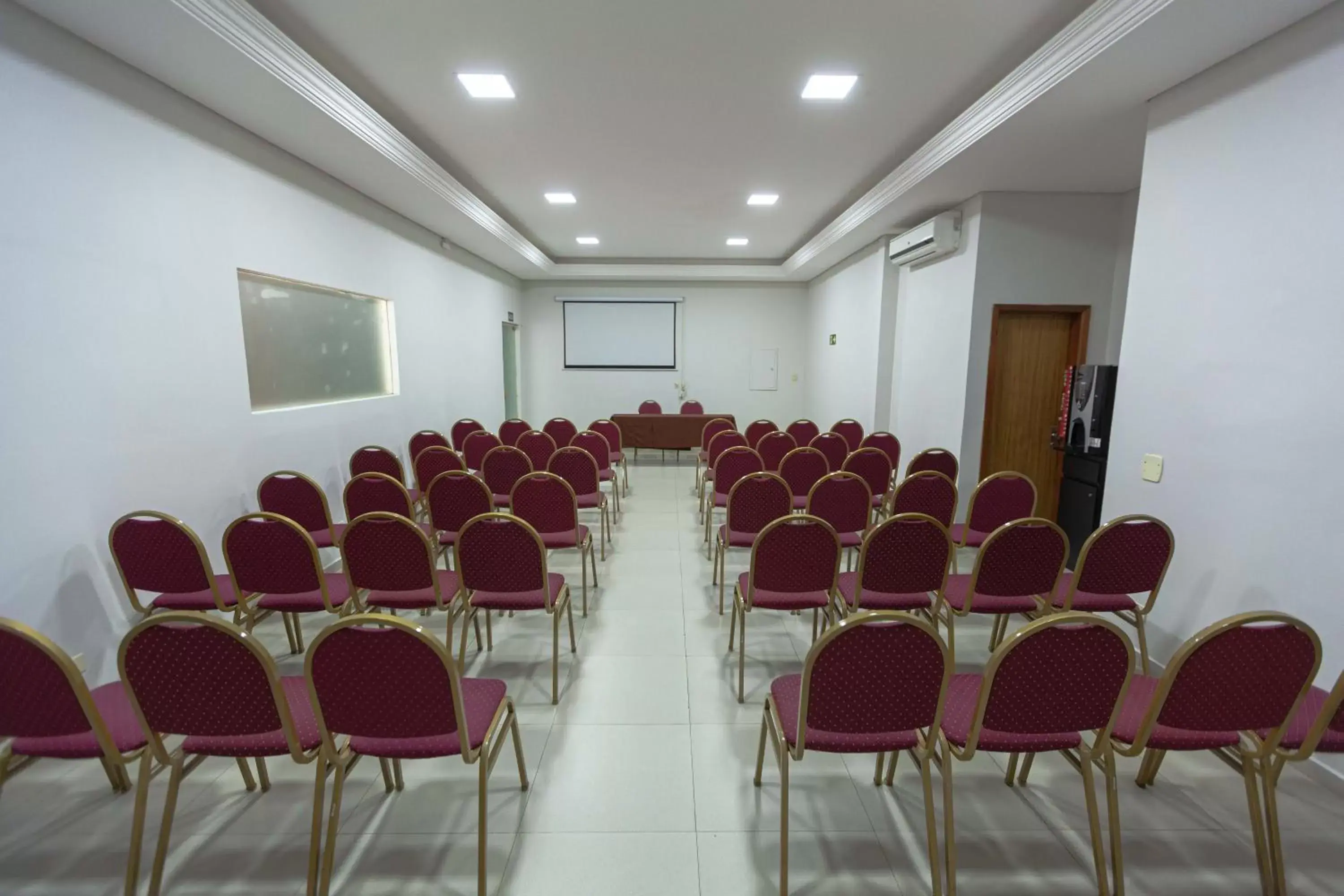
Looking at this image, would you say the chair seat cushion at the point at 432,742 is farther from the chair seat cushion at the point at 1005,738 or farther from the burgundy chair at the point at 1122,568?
the burgundy chair at the point at 1122,568

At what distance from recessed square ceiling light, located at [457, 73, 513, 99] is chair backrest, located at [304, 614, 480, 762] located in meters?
3.47

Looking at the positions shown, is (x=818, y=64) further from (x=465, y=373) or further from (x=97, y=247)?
(x=465, y=373)

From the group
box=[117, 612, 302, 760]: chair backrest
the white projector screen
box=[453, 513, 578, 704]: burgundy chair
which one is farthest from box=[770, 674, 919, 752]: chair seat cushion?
the white projector screen

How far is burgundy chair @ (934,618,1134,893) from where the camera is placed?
1545mm

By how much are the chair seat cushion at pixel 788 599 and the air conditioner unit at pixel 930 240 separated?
4453 mm

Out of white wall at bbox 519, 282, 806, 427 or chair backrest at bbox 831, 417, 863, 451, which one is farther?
white wall at bbox 519, 282, 806, 427

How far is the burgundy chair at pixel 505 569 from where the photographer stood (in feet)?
8.53

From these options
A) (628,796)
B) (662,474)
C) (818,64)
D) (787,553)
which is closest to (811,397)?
(662,474)

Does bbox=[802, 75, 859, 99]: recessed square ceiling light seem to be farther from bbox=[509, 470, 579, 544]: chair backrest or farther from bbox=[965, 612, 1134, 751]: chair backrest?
bbox=[965, 612, 1134, 751]: chair backrest

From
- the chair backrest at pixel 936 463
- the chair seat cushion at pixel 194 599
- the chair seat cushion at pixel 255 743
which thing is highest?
the chair backrest at pixel 936 463

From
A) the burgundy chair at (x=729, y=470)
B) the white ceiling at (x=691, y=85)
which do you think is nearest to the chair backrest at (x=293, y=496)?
the white ceiling at (x=691, y=85)

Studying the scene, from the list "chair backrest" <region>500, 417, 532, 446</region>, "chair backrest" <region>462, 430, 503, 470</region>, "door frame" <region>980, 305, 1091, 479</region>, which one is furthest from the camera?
"chair backrest" <region>500, 417, 532, 446</region>

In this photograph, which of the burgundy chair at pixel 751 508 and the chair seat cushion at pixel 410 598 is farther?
the burgundy chair at pixel 751 508

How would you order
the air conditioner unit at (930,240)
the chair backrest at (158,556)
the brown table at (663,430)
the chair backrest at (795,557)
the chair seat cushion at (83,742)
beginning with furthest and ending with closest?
1. the brown table at (663,430)
2. the air conditioner unit at (930,240)
3. the chair backrest at (795,557)
4. the chair backrest at (158,556)
5. the chair seat cushion at (83,742)
